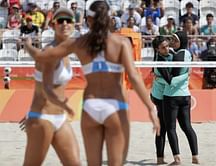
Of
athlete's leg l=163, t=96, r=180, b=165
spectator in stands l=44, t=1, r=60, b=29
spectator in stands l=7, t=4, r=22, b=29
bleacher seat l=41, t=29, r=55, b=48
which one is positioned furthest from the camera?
spectator in stands l=7, t=4, r=22, b=29

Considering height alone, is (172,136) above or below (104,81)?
below

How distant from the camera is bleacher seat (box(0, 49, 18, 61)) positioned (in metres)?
15.4

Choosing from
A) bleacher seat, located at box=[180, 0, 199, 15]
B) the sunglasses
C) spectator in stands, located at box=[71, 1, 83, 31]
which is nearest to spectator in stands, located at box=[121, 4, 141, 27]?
spectator in stands, located at box=[71, 1, 83, 31]

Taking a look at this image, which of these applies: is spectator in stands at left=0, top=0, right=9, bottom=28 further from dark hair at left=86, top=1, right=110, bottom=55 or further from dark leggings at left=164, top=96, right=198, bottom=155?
dark hair at left=86, top=1, right=110, bottom=55

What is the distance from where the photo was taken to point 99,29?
Answer: 5.04 meters

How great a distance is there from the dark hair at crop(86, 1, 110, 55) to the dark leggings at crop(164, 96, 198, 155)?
140 inches

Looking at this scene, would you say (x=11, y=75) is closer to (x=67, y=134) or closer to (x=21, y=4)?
(x=21, y=4)

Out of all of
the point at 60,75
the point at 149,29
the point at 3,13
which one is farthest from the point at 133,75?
the point at 3,13

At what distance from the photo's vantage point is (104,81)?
5.05m

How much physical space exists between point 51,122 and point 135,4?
12685 mm

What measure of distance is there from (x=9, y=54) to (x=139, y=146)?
629 cm

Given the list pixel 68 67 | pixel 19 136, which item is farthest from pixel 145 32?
pixel 68 67

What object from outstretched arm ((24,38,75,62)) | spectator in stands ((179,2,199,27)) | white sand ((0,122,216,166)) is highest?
outstretched arm ((24,38,75,62))

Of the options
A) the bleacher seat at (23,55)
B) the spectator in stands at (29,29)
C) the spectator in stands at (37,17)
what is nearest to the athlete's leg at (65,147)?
the bleacher seat at (23,55)
